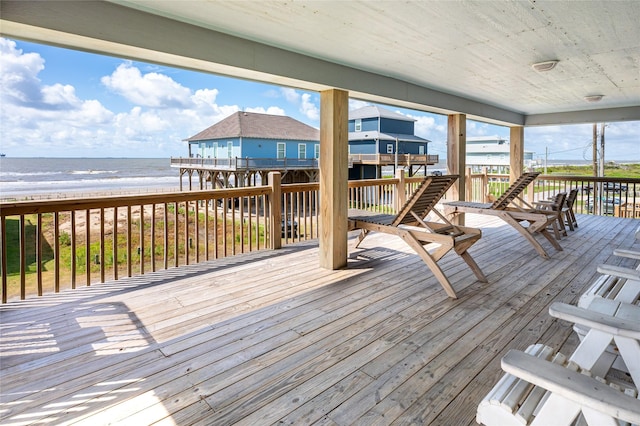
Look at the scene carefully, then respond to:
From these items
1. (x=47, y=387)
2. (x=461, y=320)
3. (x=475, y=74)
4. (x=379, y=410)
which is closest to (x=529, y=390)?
(x=379, y=410)

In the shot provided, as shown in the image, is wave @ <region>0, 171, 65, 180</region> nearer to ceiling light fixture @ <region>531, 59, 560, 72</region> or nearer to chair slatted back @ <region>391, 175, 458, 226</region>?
chair slatted back @ <region>391, 175, 458, 226</region>

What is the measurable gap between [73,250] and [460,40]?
167 inches

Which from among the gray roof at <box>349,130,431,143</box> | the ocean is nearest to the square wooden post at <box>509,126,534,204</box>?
the gray roof at <box>349,130,431,143</box>

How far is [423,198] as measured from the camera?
4102 mm

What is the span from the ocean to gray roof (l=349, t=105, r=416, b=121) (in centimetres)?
1200

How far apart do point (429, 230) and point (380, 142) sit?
756 inches

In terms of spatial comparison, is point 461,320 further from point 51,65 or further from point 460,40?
point 51,65

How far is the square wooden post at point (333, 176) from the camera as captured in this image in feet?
14.1

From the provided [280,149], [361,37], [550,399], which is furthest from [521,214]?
[280,149]

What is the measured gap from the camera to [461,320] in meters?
2.93

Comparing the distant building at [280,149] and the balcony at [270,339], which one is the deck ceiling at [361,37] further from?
the distant building at [280,149]

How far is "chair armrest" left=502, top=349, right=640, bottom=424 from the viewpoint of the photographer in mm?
990

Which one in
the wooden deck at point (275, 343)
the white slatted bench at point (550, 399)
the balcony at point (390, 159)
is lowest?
the wooden deck at point (275, 343)

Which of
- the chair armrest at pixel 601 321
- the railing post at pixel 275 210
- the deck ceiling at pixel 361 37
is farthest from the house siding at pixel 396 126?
the chair armrest at pixel 601 321
